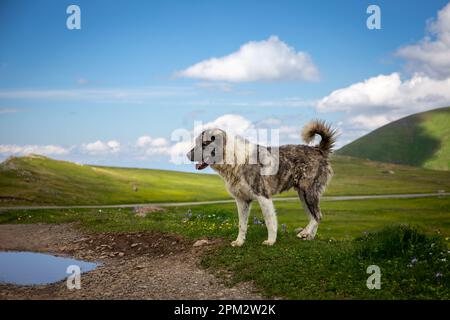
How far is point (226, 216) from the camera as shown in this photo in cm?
2417

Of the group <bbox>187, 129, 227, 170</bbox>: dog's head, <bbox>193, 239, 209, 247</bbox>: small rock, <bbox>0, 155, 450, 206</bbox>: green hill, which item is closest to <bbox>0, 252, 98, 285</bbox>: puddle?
<bbox>193, 239, 209, 247</bbox>: small rock

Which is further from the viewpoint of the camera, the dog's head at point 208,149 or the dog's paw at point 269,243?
the dog's paw at point 269,243

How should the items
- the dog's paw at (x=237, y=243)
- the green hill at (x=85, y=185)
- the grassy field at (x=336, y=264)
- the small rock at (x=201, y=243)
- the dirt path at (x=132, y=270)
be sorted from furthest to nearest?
the green hill at (x=85, y=185) < the small rock at (x=201, y=243) < the dog's paw at (x=237, y=243) < the dirt path at (x=132, y=270) < the grassy field at (x=336, y=264)

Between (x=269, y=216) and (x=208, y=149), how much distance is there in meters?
2.99

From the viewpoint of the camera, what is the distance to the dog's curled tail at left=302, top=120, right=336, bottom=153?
16.8 meters


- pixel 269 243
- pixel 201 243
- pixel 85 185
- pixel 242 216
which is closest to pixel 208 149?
pixel 242 216

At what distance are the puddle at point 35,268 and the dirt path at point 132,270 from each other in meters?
0.71

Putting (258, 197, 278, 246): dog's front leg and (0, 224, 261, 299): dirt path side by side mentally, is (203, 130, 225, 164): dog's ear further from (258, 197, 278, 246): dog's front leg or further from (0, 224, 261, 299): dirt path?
(0, 224, 261, 299): dirt path

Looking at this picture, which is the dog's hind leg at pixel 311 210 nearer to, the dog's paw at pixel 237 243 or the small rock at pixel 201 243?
the dog's paw at pixel 237 243

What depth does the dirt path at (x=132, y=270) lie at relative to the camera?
12172mm

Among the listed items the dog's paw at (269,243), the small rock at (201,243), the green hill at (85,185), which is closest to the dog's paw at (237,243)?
the dog's paw at (269,243)

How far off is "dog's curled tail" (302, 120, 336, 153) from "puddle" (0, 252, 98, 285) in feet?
31.1
